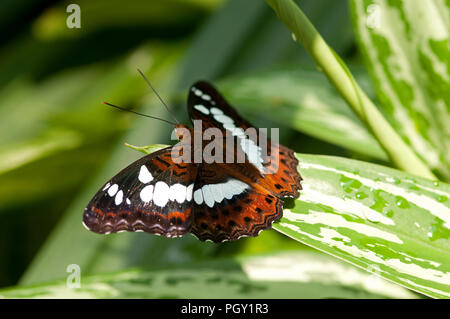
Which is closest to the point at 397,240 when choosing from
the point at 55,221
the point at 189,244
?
the point at 189,244

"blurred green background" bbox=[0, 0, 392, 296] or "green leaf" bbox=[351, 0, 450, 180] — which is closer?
"green leaf" bbox=[351, 0, 450, 180]

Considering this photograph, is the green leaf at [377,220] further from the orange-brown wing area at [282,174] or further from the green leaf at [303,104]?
the green leaf at [303,104]

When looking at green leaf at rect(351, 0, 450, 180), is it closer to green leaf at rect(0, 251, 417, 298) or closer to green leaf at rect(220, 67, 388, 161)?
green leaf at rect(220, 67, 388, 161)

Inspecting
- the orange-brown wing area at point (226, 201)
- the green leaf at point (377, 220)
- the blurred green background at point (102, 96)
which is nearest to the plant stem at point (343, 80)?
the green leaf at point (377, 220)

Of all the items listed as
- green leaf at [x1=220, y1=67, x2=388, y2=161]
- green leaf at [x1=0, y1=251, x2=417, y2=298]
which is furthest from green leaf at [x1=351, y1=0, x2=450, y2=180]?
green leaf at [x1=0, y1=251, x2=417, y2=298]

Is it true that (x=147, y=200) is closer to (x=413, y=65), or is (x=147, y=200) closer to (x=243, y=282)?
(x=243, y=282)

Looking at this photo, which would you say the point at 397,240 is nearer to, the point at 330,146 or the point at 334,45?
the point at 330,146

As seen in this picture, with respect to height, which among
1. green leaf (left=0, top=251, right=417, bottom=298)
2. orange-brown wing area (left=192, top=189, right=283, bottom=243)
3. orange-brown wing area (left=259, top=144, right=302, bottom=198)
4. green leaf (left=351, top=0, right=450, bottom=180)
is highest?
green leaf (left=351, top=0, right=450, bottom=180)
